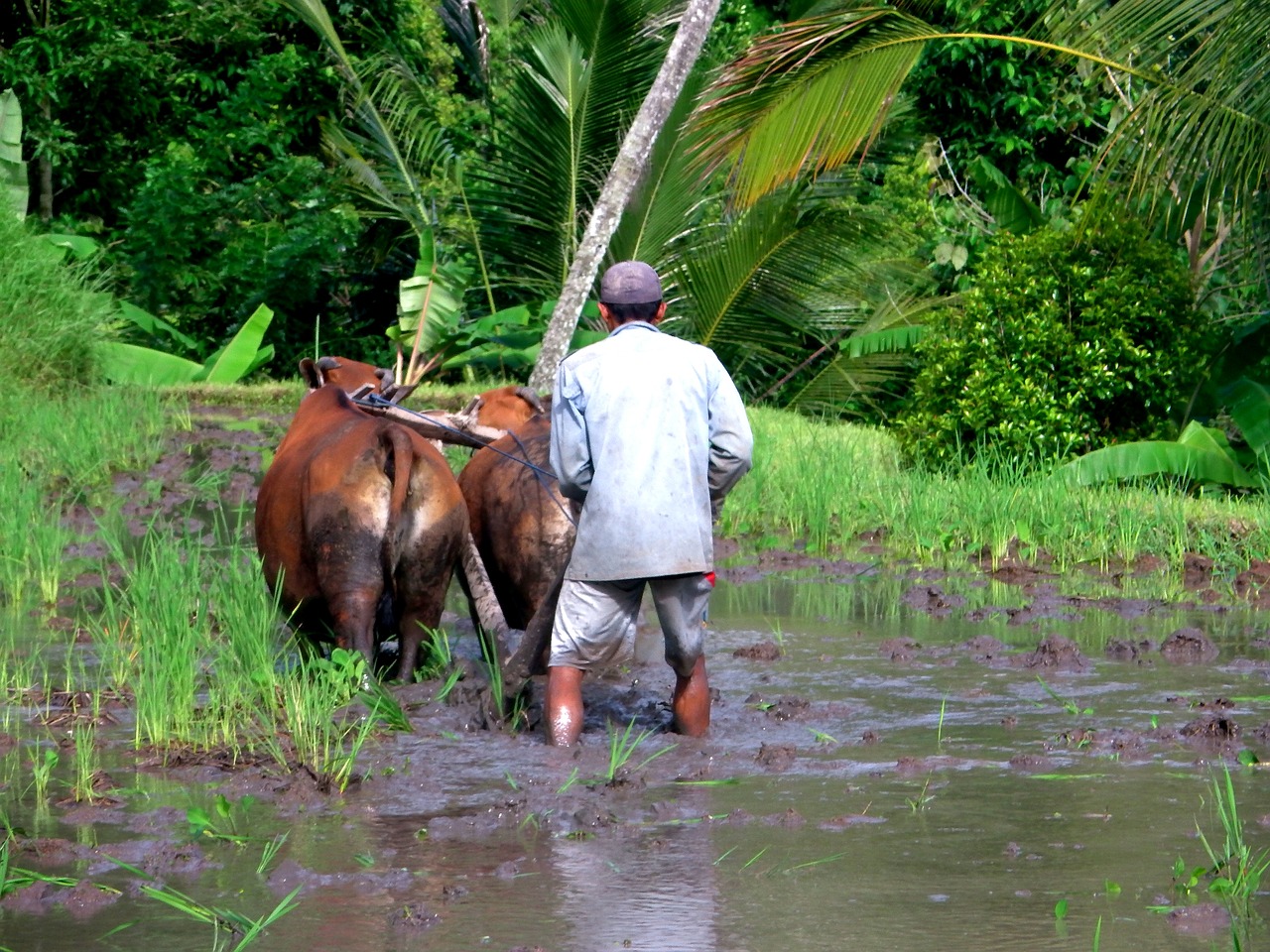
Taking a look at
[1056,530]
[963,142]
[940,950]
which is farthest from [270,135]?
[940,950]

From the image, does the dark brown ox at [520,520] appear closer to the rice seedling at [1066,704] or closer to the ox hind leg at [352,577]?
the ox hind leg at [352,577]

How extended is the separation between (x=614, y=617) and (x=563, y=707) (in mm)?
331

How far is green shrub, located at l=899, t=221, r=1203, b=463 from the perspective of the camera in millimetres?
11086

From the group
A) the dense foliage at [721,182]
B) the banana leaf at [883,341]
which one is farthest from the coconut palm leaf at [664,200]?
the banana leaf at [883,341]

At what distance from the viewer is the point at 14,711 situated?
563 cm

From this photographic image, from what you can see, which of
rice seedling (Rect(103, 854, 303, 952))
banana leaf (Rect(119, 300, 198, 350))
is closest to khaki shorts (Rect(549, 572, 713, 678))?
rice seedling (Rect(103, 854, 303, 952))

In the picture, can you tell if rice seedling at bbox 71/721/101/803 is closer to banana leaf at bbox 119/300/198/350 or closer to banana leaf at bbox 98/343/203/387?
banana leaf at bbox 98/343/203/387

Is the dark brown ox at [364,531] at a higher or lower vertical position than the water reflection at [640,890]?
higher

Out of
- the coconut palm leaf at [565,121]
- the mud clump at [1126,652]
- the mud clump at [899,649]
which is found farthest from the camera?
the coconut palm leaf at [565,121]

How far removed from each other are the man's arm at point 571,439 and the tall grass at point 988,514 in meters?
4.25

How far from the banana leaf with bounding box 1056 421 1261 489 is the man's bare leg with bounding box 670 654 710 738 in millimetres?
5229

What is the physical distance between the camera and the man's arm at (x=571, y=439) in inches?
205

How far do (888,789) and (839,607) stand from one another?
10.5 ft

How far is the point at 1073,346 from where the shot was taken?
11.2 metres
